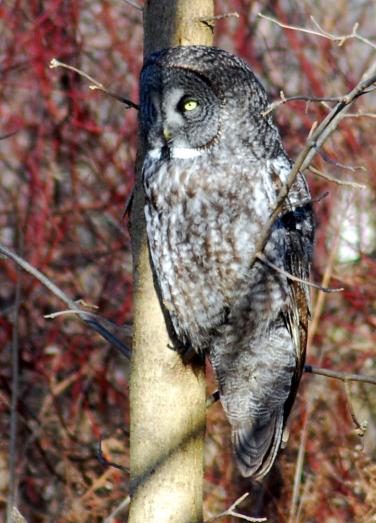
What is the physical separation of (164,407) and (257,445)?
0.45m

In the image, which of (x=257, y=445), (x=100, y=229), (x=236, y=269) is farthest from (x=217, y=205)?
(x=100, y=229)

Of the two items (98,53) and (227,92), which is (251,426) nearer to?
(227,92)

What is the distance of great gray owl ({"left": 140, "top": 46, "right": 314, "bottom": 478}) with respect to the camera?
2.63 m

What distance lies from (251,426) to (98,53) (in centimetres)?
312

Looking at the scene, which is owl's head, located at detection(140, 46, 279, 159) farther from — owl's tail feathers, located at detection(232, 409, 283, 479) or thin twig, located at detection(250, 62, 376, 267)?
owl's tail feathers, located at detection(232, 409, 283, 479)

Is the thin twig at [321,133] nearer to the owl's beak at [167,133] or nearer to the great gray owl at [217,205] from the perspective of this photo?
the great gray owl at [217,205]

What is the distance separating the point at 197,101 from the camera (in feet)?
8.79

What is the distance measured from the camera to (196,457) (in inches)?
104

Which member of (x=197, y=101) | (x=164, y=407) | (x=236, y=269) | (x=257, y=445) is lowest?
(x=257, y=445)

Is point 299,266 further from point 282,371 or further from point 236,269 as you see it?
point 282,371

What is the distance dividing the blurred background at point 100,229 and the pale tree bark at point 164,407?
1.98m

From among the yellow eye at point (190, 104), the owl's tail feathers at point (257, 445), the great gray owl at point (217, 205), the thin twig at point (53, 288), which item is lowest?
the owl's tail feathers at point (257, 445)

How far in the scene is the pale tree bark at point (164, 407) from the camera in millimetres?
2586

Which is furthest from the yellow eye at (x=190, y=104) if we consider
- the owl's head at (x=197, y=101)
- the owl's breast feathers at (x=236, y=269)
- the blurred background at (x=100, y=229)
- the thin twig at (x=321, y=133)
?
the blurred background at (x=100, y=229)
